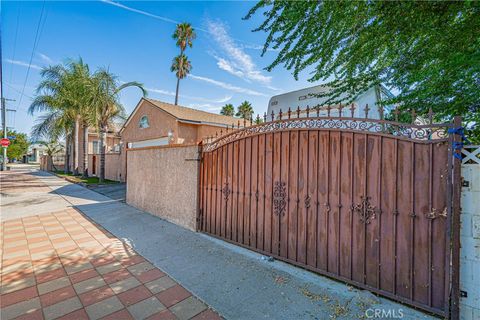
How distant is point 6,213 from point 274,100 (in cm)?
990

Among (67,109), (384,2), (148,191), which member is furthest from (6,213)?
(67,109)

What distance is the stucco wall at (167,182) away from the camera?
5.52 m

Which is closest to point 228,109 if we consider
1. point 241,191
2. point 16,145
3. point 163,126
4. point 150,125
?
point 150,125

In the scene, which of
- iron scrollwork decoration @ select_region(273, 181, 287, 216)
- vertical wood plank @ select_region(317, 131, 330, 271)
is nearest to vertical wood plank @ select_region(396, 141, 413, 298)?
vertical wood plank @ select_region(317, 131, 330, 271)

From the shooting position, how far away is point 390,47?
3762 millimetres

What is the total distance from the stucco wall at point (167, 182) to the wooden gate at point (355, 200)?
1.53 meters

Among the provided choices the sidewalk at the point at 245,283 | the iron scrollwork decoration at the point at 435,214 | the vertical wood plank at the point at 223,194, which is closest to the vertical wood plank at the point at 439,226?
the iron scrollwork decoration at the point at 435,214

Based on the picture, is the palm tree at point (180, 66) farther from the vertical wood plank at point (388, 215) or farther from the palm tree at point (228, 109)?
the vertical wood plank at point (388, 215)

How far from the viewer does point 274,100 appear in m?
8.21

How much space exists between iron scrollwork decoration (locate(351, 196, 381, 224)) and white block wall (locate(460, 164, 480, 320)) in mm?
809

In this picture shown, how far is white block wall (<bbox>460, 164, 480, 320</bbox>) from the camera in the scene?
2250 mm

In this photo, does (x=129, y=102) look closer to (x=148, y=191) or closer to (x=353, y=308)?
(x=148, y=191)

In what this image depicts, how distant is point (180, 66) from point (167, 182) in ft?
76.5

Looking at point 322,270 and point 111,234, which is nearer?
point 322,270
